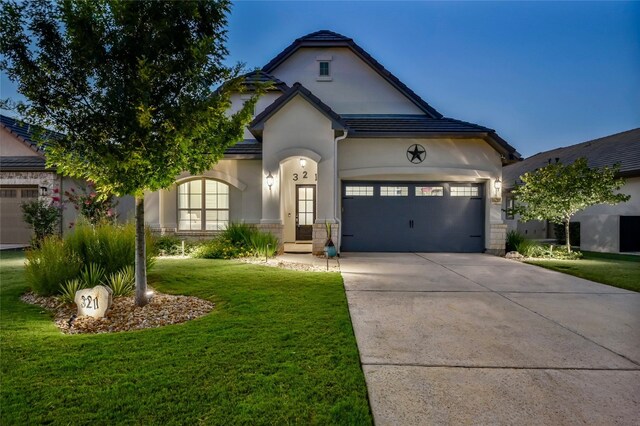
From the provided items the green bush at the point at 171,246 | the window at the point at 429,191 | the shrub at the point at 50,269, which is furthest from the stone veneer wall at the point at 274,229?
the shrub at the point at 50,269

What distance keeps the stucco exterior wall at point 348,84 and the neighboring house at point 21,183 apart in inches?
368

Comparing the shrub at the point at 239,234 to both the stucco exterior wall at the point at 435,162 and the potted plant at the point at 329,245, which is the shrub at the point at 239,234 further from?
the stucco exterior wall at the point at 435,162

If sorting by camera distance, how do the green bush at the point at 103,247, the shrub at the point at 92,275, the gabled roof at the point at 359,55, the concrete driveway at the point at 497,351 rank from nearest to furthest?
the concrete driveway at the point at 497,351 → the shrub at the point at 92,275 → the green bush at the point at 103,247 → the gabled roof at the point at 359,55

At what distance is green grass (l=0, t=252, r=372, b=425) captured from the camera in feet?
7.92

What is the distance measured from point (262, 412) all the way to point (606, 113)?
98.1 meters

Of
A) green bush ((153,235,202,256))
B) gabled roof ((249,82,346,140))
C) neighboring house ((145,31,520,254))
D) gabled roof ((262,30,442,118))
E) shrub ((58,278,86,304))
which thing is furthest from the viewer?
gabled roof ((262,30,442,118))

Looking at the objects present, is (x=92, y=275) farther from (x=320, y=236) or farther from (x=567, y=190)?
(x=567, y=190)

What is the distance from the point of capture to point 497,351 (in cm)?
365

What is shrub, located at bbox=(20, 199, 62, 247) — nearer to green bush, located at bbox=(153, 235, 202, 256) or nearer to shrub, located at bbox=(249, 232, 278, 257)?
green bush, located at bbox=(153, 235, 202, 256)

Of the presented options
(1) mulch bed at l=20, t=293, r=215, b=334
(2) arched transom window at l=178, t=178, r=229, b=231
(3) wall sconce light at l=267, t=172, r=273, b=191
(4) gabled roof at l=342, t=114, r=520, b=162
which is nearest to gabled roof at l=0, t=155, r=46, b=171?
(2) arched transom window at l=178, t=178, r=229, b=231

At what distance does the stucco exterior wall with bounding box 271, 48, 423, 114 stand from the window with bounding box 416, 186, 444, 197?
3.74 metres

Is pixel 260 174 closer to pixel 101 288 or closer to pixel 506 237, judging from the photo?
pixel 101 288

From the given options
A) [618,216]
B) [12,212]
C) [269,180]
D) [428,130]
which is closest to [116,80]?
[269,180]

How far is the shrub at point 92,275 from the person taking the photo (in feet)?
18.1
